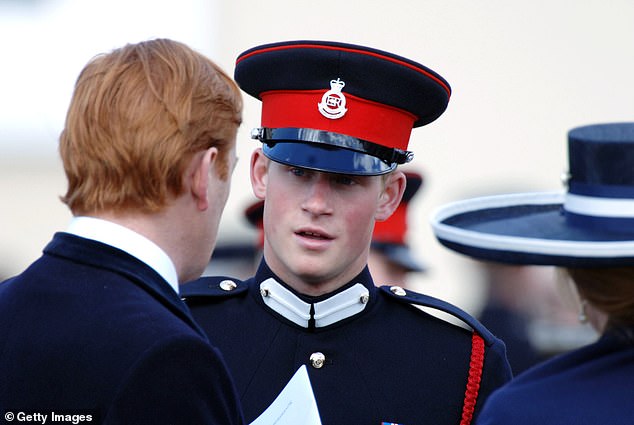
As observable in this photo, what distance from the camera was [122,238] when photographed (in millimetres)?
2246

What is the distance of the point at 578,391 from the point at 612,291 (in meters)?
0.17

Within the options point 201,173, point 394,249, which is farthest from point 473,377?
point 394,249

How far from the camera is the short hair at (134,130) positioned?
7.37ft

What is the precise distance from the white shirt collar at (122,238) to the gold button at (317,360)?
0.86m

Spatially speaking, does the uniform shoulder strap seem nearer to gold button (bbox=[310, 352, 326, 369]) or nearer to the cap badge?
gold button (bbox=[310, 352, 326, 369])

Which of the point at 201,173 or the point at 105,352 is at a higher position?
the point at 201,173

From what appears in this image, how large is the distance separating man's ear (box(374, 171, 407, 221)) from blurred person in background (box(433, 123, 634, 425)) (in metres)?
0.85

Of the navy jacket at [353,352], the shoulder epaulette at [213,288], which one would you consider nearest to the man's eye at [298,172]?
the navy jacket at [353,352]

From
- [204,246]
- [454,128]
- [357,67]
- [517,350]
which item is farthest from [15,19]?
[204,246]

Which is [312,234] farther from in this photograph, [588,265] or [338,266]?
[588,265]

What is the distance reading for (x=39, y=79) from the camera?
20.3 feet

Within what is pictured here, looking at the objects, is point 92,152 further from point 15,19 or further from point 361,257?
point 15,19

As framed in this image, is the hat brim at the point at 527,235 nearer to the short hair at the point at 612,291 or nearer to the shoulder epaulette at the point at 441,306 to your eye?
the short hair at the point at 612,291

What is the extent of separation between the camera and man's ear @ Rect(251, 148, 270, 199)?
3129 millimetres
